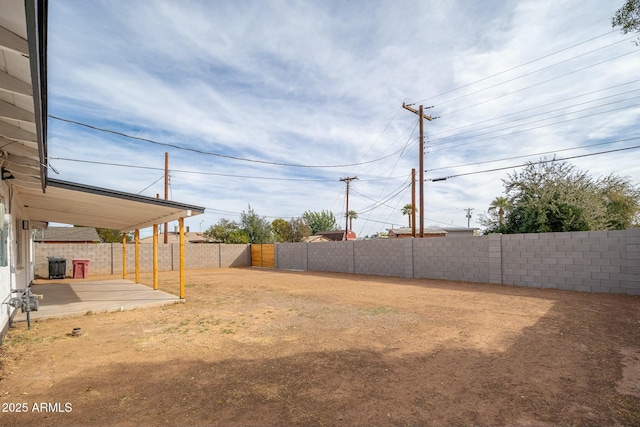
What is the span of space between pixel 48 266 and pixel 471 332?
63.3ft

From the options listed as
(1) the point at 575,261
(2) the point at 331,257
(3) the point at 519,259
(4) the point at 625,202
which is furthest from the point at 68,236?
(4) the point at 625,202

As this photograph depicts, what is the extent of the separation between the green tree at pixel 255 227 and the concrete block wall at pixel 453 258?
2160cm

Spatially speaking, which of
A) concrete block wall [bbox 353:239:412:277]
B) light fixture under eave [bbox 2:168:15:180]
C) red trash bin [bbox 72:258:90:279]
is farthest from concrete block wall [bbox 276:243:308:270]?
light fixture under eave [bbox 2:168:15:180]

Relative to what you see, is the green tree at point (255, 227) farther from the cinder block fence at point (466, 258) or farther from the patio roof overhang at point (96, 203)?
the patio roof overhang at point (96, 203)

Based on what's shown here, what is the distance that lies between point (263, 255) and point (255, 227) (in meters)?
9.42

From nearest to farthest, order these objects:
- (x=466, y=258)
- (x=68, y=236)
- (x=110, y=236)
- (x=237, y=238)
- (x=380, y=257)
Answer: (x=466, y=258) → (x=380, y=257) → (x=237, y=238) → (x=68, y=236) → (x=110, y=236)

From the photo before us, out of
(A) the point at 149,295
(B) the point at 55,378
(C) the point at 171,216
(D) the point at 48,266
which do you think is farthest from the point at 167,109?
(B) the point at 55,378

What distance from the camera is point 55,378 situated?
3.98m

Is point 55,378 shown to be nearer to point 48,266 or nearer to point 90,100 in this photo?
point 90,100

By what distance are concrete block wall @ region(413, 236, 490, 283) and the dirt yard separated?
484cm

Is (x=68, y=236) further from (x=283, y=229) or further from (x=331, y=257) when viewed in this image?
(x=331, y=257)

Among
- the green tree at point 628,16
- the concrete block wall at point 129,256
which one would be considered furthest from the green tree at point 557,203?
the concrete block wall at point 129,256

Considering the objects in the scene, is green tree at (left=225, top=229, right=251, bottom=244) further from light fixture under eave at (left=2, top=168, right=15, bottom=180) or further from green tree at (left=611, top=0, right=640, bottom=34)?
green tree at (left=611, top=0, right=640, bottom=34)

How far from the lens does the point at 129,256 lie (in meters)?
19.9
